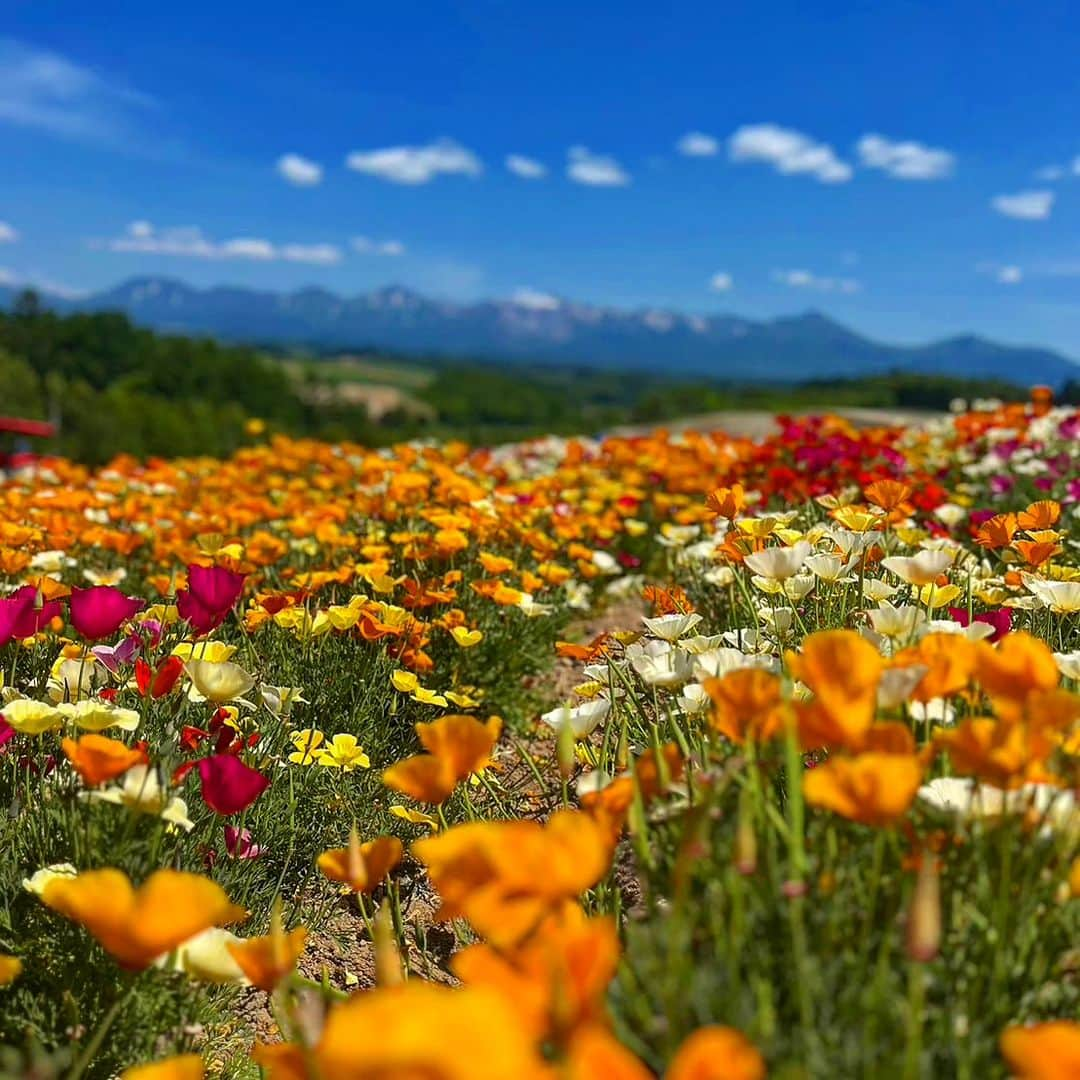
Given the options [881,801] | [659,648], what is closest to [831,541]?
[659,648]

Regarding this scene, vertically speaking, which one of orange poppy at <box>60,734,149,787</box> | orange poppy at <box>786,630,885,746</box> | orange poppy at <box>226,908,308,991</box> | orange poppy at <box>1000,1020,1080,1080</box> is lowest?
orange poppy at <box>226,908,308,991</box>

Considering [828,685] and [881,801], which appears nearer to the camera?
[881,801]

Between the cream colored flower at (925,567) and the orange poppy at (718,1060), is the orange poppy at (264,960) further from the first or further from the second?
the cream colored flower at (925,567)

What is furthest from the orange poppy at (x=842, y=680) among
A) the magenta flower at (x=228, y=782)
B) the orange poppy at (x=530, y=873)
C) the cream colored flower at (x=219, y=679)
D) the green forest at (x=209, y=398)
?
the green forest at (x=209, y=398)

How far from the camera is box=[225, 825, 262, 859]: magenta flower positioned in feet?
7.22

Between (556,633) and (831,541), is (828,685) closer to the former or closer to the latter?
(831,541)

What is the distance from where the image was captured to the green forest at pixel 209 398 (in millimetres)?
48812

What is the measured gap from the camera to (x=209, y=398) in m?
77.0

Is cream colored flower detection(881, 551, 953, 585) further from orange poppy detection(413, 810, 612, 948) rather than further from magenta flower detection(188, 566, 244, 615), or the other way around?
magenta flower detection(188, 566, 244, 615)

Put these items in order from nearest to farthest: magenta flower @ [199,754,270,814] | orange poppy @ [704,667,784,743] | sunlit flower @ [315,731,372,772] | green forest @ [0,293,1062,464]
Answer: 1. orange poppy @ [704,667,784,743]
2. magenta flower @ [199,754,270,814]
3. sunlit flower @ [315,731,372,772]
4. green forest @ [0,293,1062,464]

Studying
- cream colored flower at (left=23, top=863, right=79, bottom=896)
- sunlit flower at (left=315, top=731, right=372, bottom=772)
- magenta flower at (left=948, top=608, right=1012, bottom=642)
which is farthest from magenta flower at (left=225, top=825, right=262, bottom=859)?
magenta flower at (left=948, top=608, right=1012, bottom=642)

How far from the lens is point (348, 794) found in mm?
2902

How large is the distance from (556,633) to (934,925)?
365 cm

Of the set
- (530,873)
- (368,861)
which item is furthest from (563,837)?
(368,861)
